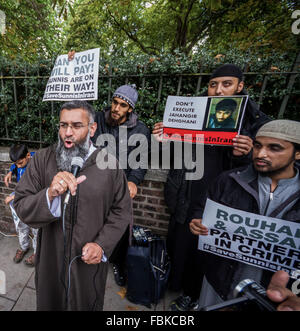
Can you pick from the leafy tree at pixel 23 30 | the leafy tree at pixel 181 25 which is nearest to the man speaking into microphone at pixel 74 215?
the leafy tree at pixel 181 25

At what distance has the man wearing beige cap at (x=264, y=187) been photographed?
49.7 inches

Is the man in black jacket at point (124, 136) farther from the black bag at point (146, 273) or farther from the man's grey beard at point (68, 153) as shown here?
the man's grey beard at point (68, 153)

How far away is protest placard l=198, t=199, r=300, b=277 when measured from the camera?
47.6 inches

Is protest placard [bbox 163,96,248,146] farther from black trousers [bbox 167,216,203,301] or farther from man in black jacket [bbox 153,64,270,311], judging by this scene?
black trousers [bbox 167,216,203,301]

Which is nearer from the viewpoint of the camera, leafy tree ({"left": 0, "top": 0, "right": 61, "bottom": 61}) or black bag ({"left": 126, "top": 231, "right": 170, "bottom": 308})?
black bag ({"left": 126, "top": 231, "right": 170, "bottom": 308})

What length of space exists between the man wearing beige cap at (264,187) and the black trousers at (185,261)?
22.0 inches

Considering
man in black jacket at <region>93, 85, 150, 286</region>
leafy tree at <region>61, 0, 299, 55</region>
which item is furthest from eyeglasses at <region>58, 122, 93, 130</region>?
leafy tree at <region>61, 0, 299, 55</region>

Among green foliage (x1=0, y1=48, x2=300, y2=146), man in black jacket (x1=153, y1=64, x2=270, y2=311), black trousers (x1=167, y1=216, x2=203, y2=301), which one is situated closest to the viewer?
man in black jacket (x1=153, y1=64, x2=270, y2=311)

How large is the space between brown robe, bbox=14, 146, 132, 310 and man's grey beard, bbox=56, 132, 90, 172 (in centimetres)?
7

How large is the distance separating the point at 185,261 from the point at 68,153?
6.21 ft

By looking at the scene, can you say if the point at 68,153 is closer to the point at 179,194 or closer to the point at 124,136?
the point at 124,136

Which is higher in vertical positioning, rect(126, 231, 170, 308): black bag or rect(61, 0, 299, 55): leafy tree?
rect(61, 0, 299, 55): leafy tree
